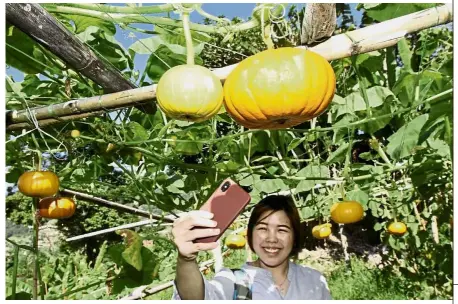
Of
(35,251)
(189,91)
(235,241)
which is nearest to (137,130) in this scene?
(35,251)

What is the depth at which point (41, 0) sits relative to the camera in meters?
1.30

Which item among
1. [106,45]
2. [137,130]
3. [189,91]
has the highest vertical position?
[106,45]

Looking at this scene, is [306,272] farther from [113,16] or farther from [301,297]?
[113,16]

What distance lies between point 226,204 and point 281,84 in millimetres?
384

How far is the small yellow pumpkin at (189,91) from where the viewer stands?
2.94 ft

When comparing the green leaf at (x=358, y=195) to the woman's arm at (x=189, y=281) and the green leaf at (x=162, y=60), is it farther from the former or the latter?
the woman's arm at (x=189, y=281)

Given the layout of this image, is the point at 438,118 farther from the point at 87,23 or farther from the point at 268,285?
the point at 87,23

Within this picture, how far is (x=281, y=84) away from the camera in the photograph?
0.91 meters

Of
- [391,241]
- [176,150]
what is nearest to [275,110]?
[176,150]

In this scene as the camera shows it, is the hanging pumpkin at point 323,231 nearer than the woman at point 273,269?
No

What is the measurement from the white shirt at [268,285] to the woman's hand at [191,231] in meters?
0.22

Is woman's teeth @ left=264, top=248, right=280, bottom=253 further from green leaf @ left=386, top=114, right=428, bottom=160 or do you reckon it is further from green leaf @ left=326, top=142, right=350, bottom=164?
green leaf @ left=326, top=142, right=350, bottom=164

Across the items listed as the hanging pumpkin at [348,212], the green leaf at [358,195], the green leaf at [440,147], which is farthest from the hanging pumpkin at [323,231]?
the green leaf at [440,147]

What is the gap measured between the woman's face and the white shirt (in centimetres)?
5
